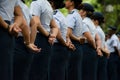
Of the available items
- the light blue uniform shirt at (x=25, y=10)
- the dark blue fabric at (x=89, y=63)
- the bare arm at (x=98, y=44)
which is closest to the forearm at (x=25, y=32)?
the light blue uniform shirt at (x=25, y=10)

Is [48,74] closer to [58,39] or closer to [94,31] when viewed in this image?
[58,39]

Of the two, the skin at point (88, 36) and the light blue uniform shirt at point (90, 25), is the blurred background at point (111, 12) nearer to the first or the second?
the light blue uniform shirt at point (90, 25)

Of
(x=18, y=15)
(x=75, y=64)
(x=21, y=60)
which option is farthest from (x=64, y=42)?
(x=18, y=15)

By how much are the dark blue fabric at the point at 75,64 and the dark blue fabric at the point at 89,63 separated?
578 mm

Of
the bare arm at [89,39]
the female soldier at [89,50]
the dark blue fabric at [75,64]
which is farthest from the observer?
the female soldier at [89,50]

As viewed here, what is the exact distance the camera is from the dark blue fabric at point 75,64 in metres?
10.5

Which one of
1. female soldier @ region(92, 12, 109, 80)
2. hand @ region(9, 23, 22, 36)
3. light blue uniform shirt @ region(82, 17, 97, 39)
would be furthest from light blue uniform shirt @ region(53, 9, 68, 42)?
hand @ region(9, 23, 22, 36)

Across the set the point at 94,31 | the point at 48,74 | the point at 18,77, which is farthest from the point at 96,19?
the point at 18,77

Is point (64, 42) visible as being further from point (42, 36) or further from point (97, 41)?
point (97, 41)

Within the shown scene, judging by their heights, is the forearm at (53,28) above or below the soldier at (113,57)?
above

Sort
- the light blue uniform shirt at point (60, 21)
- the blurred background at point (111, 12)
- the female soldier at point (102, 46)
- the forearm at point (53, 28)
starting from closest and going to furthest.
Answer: the forearm at point (53, 28)
the light blue uniform shirt at point (60, 21)
the female soldier at point (102, 46)
the blurred background at point (111, 12)

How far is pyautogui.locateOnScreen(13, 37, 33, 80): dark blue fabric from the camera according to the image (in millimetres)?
7574

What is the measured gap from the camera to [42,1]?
8.66 metres

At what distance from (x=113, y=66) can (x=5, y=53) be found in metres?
9.42
